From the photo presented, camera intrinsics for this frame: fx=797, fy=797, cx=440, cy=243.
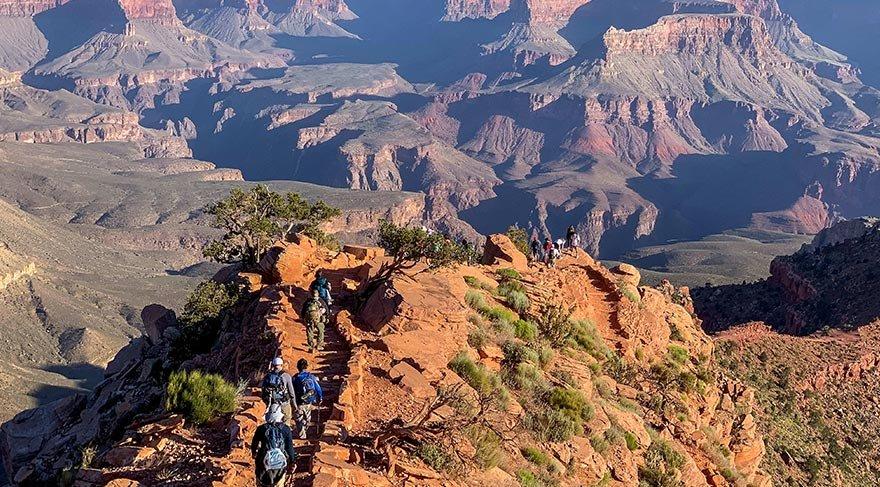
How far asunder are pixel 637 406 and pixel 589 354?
2560mm

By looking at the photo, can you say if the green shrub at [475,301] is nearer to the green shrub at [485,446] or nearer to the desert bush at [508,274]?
the desert bush at [508,274]

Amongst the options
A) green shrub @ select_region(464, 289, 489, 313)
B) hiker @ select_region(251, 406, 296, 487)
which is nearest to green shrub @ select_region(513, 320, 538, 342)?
green shrub @ select_region(464, 289, 489, 313)

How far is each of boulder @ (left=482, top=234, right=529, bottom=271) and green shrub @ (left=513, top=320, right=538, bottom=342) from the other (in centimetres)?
686

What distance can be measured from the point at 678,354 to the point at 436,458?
Answer: 18022mm

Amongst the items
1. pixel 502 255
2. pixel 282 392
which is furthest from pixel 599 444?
pixel 502 255

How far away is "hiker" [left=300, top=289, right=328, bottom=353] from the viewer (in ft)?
67.3

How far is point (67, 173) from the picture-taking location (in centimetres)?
15850

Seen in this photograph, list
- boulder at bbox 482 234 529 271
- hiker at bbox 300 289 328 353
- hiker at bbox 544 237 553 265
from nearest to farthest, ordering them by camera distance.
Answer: hiker at bbox 300 289 328 353 < boulder at bbox 482 234 529 271 < hiker at bbox 544 237 553 265

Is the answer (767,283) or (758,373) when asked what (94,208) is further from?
(758,373)

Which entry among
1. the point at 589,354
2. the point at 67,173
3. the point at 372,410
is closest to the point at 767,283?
the point at 589,354

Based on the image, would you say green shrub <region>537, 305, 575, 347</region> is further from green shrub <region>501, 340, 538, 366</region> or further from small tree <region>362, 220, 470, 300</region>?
small tree <region>362, 220, 470, 300</region>

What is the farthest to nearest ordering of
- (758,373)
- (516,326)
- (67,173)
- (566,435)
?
(67,173)
(758,373)
(516,326)
(566,435)

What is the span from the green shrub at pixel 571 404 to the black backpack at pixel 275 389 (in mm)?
7619

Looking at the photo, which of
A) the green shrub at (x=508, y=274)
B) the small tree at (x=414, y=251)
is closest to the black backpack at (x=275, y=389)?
the small tree at (x=414, y=251)
